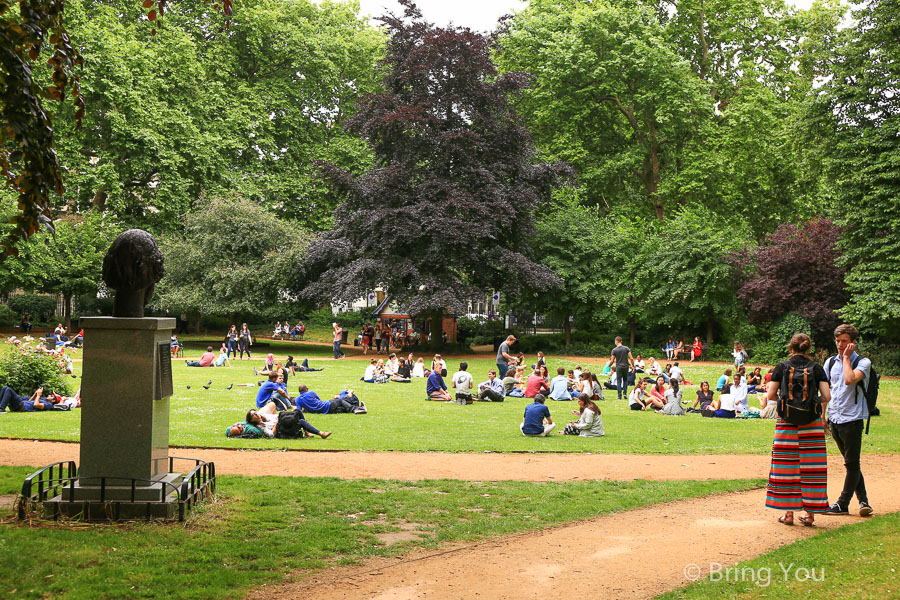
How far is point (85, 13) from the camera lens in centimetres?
3681

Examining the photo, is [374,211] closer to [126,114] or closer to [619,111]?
[126,114]

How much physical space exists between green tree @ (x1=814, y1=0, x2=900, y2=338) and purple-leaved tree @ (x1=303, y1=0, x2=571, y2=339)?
13.2 meters

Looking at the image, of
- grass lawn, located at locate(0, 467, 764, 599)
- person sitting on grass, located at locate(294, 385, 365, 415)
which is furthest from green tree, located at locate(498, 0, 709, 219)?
grass lawn, located at locate(0, 467, 764, 599)

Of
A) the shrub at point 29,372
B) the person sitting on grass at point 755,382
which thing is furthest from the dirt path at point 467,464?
the person sitting on grass at point 755,382

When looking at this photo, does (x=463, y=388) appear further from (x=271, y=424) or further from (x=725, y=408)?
(x=271, y=424)

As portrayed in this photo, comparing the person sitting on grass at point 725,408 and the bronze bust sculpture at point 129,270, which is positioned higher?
the bronze bust sculpture at point 129,270

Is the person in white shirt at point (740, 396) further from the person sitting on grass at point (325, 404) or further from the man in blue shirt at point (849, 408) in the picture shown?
the man in blue shirt at point (849, 408)

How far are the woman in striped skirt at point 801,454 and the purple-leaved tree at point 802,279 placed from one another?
2686 cm

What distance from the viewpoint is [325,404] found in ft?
56.4

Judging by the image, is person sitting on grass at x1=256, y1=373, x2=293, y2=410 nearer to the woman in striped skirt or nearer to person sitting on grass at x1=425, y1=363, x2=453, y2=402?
person sitting on grass at x1=425, y1=363, x2=453, y2=402

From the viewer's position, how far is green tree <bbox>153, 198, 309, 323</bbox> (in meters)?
37.5

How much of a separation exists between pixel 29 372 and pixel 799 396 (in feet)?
53.0

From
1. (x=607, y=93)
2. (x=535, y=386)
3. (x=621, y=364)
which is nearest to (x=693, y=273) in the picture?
(x=607, y=93)

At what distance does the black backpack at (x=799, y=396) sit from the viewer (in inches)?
304
